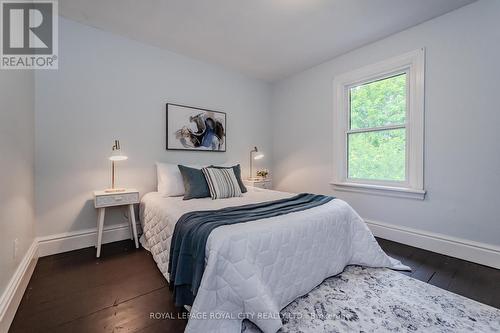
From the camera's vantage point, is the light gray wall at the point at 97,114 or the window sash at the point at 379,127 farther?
the window sash at the point at 379,127

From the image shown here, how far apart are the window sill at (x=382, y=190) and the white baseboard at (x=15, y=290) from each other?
341 cm

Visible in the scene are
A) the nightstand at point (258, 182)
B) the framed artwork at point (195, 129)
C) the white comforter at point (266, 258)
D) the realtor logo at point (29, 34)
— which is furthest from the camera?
the nightstand at point (258, 182)

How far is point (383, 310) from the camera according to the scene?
4.85 ft

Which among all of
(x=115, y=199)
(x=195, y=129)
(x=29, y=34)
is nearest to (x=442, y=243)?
(x=195, y=129)

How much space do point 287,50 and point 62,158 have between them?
3.05 meters

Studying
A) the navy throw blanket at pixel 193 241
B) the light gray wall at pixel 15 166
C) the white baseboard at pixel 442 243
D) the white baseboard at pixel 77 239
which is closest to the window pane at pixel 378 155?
the white baseboard at pixel 442 243

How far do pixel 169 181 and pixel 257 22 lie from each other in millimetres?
2084

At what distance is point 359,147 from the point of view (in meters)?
3.07

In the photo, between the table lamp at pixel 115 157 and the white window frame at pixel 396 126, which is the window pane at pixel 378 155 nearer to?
the white window frame at pixel 396 126

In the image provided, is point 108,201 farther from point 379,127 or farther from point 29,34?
point 379,127

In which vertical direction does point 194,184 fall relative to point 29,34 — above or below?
below

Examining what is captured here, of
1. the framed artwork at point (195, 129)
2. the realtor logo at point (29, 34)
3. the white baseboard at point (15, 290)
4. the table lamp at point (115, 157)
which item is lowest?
the white baseboard at point (15, 290)

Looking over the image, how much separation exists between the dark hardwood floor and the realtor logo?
1.64m

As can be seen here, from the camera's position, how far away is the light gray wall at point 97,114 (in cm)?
230
